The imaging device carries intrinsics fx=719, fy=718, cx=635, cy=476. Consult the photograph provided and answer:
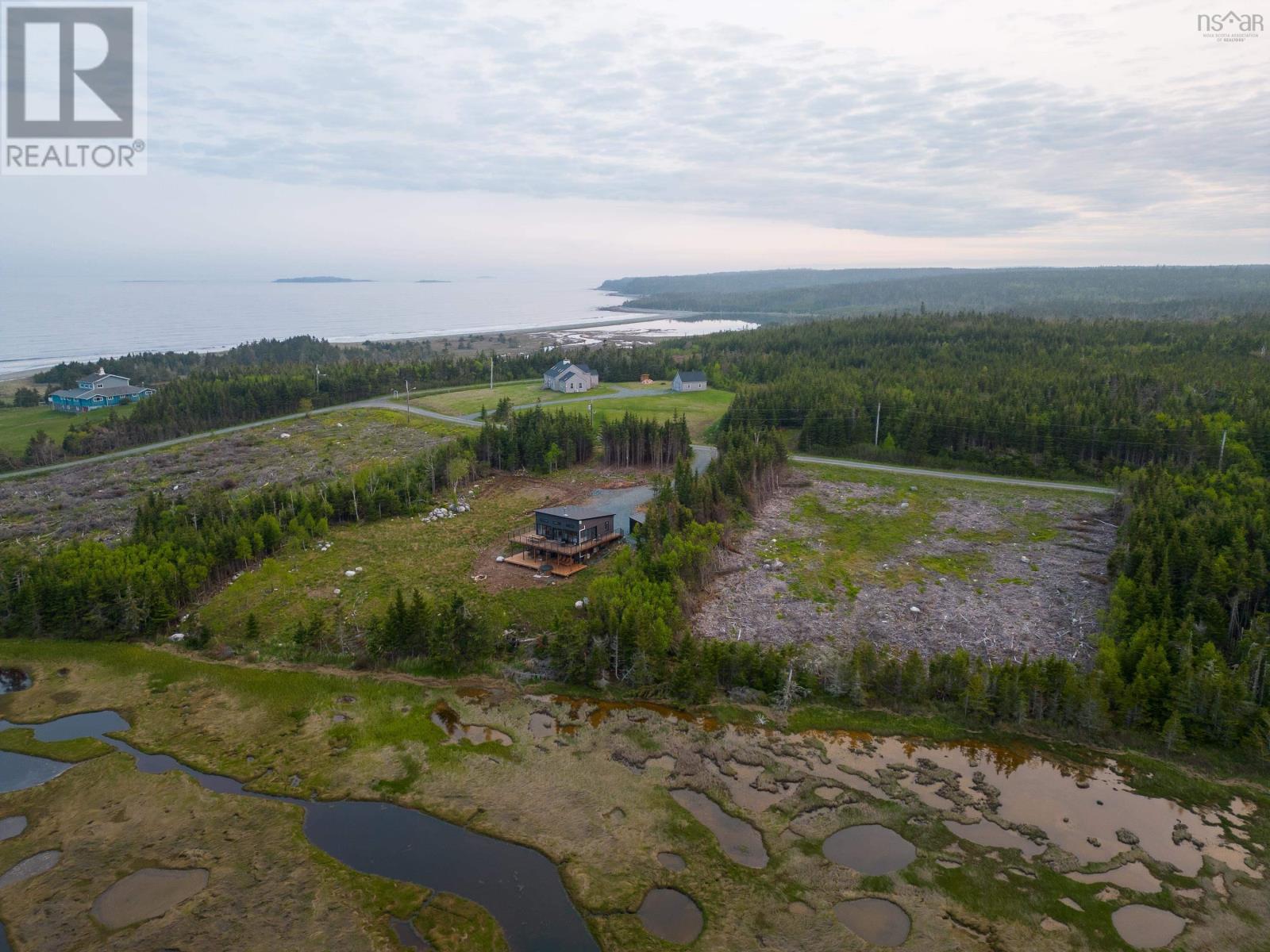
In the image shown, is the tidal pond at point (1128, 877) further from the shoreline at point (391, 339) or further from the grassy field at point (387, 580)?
the shoreline at point (391, 339)

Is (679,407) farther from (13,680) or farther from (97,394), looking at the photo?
(97,394)

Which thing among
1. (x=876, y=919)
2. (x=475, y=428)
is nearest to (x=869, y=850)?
(x=876, y=919)

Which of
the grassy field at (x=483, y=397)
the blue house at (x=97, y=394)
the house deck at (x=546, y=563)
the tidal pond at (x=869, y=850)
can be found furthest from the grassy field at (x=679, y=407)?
the blue house at (x=97, y=394)

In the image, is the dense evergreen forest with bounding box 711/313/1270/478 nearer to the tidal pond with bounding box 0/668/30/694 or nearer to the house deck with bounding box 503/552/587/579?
the house deck with bounding box 503/552/587/579

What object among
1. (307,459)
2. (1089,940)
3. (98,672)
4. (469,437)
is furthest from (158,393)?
(1089,940)

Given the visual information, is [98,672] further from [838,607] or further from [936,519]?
[936,519]

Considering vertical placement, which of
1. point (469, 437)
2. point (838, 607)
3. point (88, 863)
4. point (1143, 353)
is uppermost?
point (1143, 353)

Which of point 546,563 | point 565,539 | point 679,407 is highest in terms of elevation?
point 679,407
